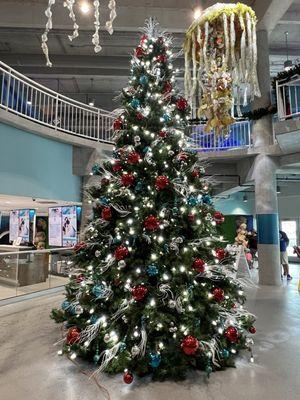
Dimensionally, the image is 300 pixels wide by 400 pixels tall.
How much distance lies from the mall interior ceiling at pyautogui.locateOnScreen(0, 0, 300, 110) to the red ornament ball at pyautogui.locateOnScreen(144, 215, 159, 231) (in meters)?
5.84

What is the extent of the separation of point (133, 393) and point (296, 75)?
276 inches

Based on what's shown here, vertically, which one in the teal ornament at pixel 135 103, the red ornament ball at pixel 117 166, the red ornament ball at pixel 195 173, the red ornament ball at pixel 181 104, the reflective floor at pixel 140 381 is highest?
the red ornament ball at pixel 181 104

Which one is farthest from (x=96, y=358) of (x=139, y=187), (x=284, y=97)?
(x=284, y=97)

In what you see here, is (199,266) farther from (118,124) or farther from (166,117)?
(118,124)

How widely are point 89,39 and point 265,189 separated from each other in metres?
7.59

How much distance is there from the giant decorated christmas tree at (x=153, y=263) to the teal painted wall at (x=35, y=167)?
11.4 ft

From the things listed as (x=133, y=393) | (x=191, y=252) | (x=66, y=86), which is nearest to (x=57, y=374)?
(x=133, y=393)

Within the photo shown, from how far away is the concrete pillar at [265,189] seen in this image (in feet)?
24.8

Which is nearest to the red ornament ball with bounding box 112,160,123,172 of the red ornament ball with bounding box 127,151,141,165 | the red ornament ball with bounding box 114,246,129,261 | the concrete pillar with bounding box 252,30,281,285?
the red ornament ball with bounding box 127,151,141,165

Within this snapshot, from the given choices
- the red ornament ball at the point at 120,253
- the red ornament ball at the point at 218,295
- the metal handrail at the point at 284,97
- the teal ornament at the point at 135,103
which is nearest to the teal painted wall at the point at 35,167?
the teal ornament at the point at 135,103

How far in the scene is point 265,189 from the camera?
7844 millimetres

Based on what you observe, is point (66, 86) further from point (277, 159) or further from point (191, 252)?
point (191, 252)

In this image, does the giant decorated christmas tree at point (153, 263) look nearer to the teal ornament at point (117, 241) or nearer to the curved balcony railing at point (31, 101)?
the teal ornament at point (117, 241)

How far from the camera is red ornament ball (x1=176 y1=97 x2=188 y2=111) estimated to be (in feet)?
11.4
